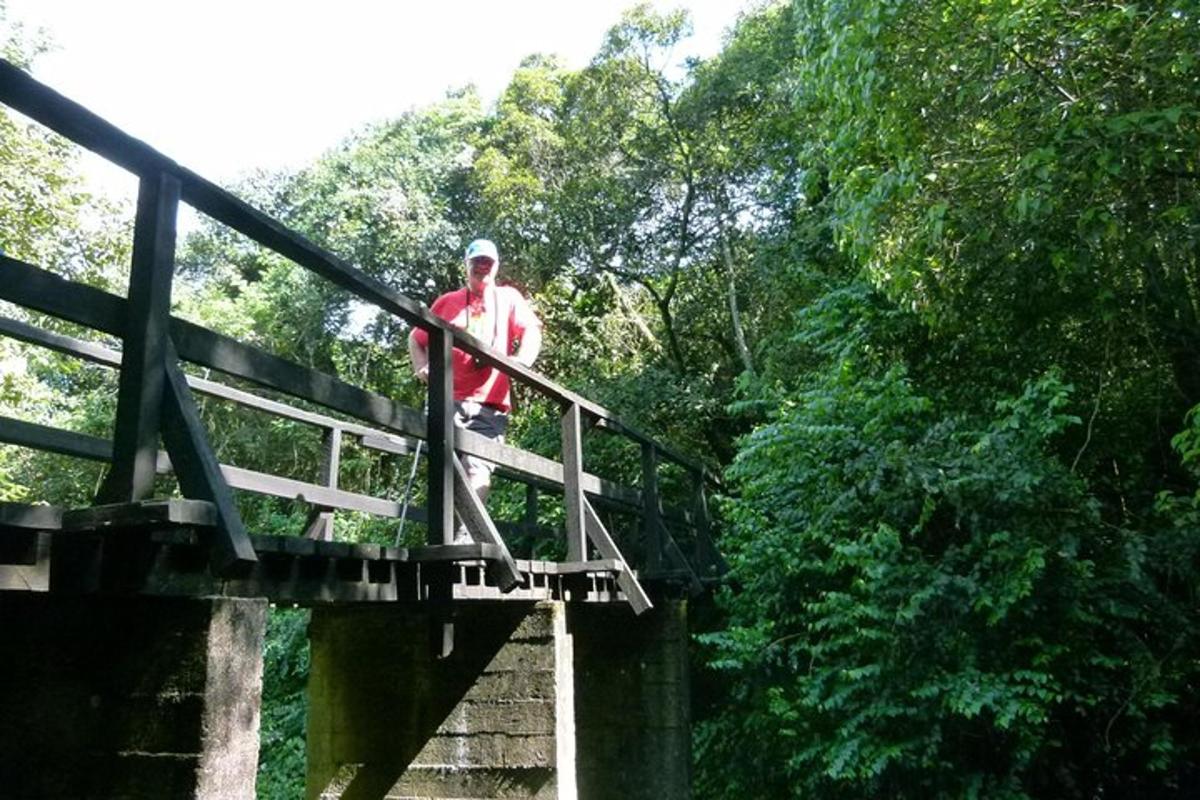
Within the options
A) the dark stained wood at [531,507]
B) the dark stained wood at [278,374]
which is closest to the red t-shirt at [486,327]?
the dark stained wood at [278,374]

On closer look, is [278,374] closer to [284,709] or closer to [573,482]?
[573,482]

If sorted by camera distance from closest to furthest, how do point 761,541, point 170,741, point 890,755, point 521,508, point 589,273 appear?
point 170,741, point 890,755, point 761,541, point 521,508, point 589,273

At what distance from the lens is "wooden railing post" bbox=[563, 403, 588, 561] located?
586cm

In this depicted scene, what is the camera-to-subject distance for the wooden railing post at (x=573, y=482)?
5.86m

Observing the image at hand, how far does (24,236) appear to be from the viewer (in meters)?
12.8

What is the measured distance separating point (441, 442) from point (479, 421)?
1.31 metres

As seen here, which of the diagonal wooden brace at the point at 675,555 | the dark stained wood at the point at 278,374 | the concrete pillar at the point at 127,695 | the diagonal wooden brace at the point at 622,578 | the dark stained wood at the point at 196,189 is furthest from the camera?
the diagonal wooden brace at the point at 675,555

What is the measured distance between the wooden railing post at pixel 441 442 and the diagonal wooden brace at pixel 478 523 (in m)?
0.07

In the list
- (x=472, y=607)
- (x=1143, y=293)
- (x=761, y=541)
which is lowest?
(x=472, y=607)

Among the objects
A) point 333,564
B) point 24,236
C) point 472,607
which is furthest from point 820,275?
point 24,236

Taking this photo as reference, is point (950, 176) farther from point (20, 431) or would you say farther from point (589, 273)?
point (589, 273)

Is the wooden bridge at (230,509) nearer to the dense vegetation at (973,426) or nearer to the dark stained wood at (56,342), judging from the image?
the dark stained wood at (56,342)

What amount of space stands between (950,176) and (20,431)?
6094 millimetres

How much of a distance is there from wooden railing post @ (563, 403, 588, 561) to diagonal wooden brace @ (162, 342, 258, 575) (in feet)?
10.7
